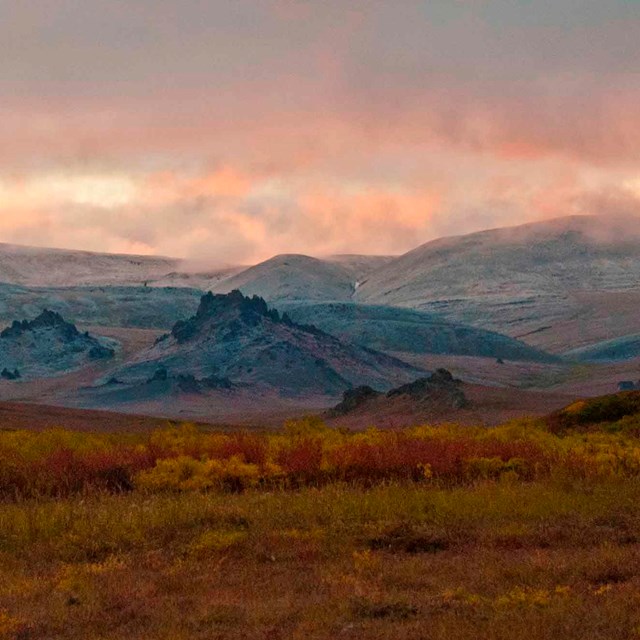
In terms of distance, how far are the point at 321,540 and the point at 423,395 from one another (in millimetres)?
93918

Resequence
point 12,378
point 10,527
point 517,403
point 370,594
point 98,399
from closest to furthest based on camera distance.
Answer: point 370,594 < point 10,527 < point 517,403 < point 98,399 < point 12,378

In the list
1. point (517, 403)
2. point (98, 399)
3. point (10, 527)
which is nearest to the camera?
point (10, 527)

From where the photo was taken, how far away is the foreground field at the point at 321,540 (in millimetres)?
12250

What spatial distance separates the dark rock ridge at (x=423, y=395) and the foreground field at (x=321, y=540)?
7954 centimetres

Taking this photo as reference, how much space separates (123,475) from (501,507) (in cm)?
867

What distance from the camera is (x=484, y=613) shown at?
12172 millimetres

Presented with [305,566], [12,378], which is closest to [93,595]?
[305,566]

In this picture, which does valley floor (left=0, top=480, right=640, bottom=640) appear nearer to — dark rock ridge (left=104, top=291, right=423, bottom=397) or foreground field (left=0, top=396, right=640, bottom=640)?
foreground field (left=0, top=396, right=640, bottom=640)

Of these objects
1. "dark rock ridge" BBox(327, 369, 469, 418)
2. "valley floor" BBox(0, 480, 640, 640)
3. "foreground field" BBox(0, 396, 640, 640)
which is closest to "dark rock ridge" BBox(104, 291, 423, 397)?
"dark rock ridge" BBox(327, 369, 469, 418)

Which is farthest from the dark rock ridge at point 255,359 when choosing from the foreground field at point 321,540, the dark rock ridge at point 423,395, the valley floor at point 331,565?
the valley floor at point 331,565

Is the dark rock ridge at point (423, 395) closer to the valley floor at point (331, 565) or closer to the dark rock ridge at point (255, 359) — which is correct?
the dark rock ridge at point (255, 359)

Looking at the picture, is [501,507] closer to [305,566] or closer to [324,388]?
[305,566]

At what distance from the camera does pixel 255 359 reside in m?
181

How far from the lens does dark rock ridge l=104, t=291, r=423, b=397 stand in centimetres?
17188
